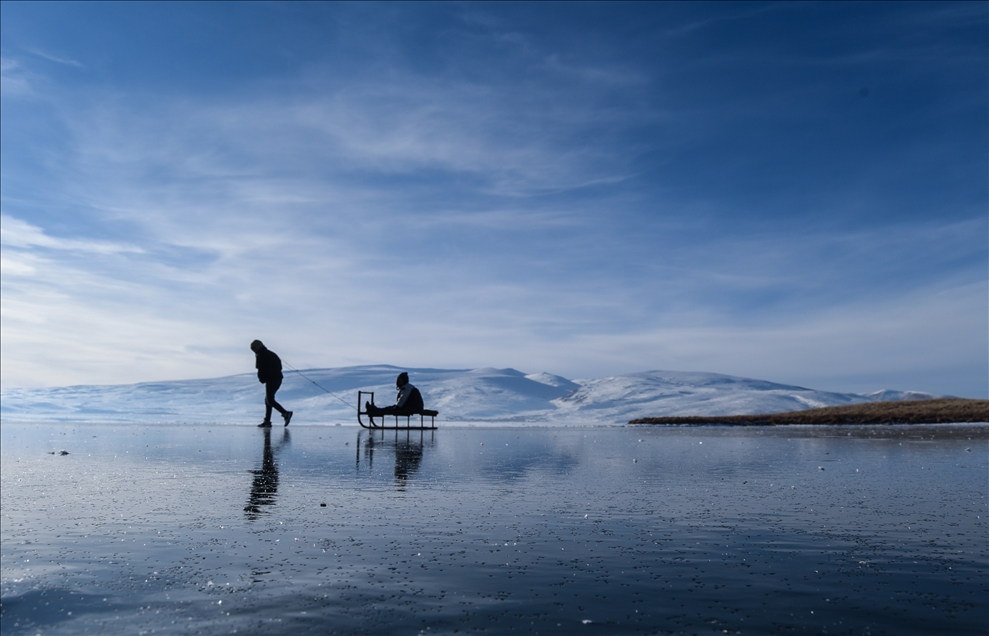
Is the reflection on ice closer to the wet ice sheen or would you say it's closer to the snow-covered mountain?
the wet ice sheen

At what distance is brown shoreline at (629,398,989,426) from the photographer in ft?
105

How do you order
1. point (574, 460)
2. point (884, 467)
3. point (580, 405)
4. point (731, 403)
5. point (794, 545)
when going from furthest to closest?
point (580, 405) → point (731, 403) → point (574, 460) → point (884, 467) → point (794, 545)

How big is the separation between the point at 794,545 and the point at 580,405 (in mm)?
50307

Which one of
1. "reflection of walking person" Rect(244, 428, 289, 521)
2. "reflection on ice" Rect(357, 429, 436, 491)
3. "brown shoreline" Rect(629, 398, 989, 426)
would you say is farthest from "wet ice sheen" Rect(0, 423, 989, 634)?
"brown shoreline" Rect(629, 398, 989, 426)

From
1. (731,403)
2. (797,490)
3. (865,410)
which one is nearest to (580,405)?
(731,403)

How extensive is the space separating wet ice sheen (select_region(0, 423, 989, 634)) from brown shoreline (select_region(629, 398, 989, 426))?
24.1m

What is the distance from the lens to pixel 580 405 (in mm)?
56031

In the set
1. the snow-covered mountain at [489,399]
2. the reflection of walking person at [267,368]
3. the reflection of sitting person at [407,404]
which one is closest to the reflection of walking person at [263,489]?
the reflection of sitting person at [407,404]

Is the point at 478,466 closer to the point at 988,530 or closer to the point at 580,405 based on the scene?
the point at 988,530

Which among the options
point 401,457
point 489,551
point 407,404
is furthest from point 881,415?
point 489,551

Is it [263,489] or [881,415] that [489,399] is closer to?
[881,415]

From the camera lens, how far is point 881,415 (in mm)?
33875

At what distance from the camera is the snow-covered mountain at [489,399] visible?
44.2 metres

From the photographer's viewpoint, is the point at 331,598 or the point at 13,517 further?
the point at 13,517
